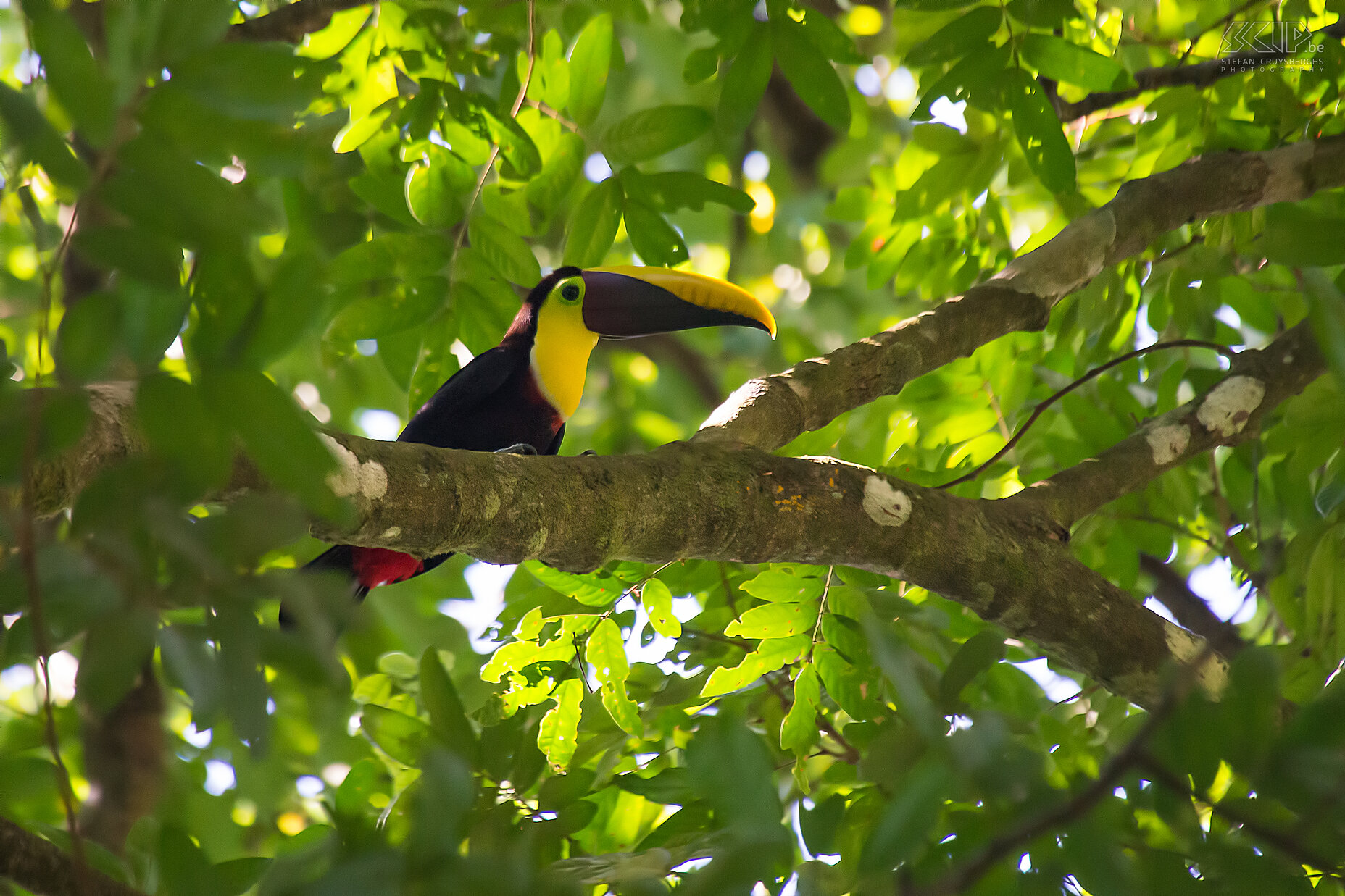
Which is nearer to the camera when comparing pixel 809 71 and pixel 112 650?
pixel 112 650

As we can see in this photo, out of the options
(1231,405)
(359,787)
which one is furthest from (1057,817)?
(1231,405)

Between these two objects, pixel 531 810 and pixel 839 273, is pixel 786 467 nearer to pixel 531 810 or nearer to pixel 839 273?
pixel 531 810

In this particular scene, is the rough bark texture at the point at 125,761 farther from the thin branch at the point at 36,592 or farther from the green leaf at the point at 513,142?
the thin branch at the point at 36,592

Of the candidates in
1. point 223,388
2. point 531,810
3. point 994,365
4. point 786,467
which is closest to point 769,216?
point 994,365

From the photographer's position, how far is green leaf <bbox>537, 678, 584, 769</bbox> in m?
2.51

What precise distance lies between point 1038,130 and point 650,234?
3.89ft

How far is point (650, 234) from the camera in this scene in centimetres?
316

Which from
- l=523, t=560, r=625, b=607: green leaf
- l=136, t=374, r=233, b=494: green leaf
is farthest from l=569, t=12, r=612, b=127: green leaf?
l=136, t=374, r=233, b=494: green leaf

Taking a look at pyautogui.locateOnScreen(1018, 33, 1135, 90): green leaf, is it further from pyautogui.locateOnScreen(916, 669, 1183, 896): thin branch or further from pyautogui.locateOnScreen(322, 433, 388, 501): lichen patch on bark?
pyautogui.locateOnScreen(916, 669, 1183, 896): thin branch

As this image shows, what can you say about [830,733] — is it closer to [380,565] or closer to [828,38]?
[380,565]

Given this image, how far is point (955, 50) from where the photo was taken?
2.85 metres

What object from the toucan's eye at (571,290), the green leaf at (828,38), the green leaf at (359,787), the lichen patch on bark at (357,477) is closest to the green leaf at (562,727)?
the green leaf at (359,787)

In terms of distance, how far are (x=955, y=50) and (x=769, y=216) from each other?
3975 millimetres

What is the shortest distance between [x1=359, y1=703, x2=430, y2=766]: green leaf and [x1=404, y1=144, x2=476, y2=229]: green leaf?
1.44 meters
